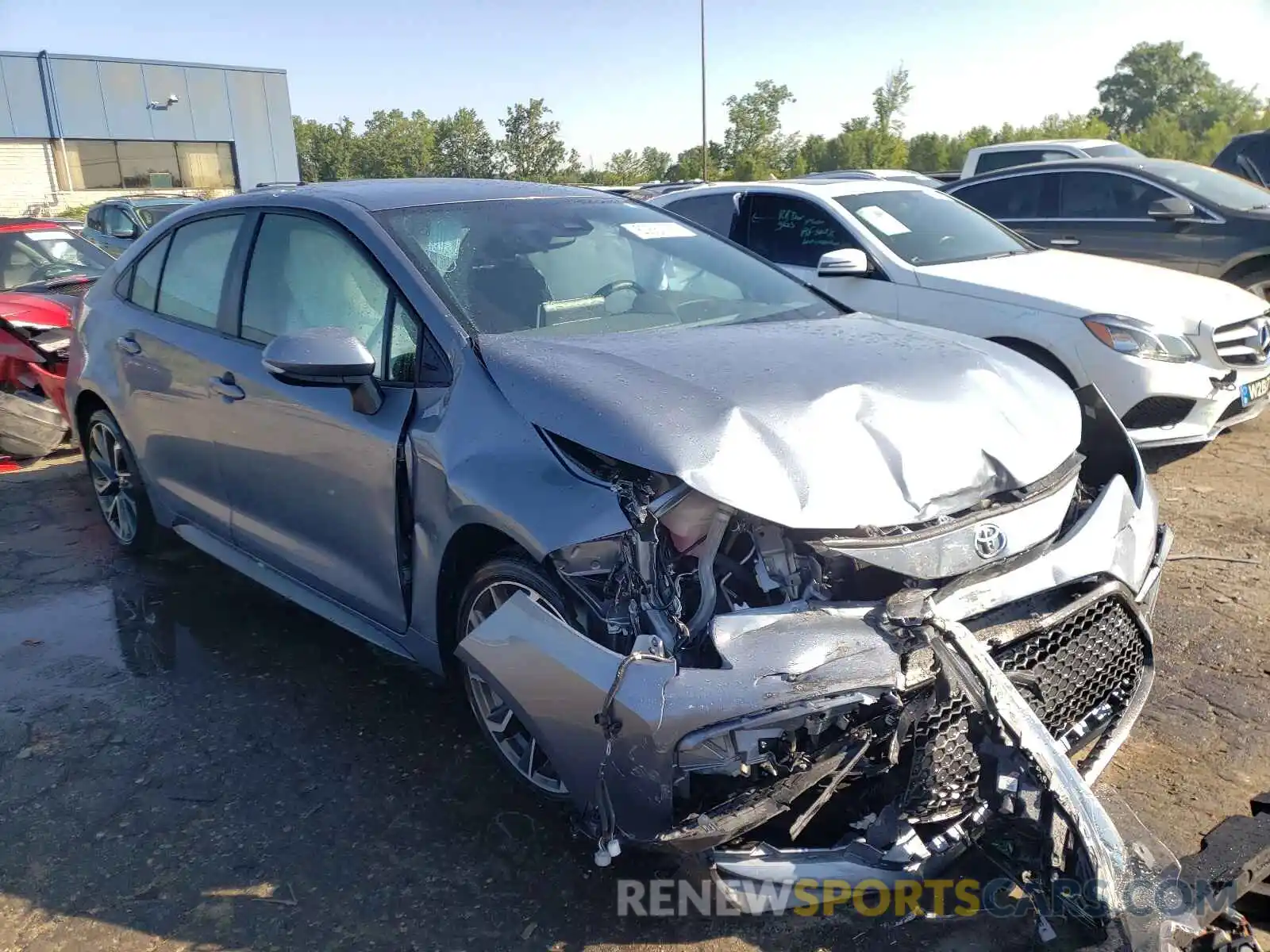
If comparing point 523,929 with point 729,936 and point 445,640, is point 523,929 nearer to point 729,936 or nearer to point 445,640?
point 729,936

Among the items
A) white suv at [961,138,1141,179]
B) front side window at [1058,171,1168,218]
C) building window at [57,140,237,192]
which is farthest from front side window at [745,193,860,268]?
building window at [57,140,237,192]

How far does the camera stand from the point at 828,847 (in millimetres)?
2236

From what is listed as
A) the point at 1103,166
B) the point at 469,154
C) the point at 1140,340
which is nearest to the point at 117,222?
the point at 1103,166

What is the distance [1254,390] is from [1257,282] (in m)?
3.12

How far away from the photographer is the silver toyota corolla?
2.18 metres

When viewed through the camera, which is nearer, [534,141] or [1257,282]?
[1257,282]

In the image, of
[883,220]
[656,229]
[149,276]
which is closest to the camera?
[656,229]

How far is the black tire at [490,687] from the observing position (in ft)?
8.53

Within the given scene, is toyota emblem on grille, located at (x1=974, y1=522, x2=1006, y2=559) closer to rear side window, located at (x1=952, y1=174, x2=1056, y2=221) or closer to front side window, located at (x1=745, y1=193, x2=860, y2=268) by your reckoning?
front side window, located at (x1=745, y1=193, x2=860, y2=268)

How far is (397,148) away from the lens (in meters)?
66.9

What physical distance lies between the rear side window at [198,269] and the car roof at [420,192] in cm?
14

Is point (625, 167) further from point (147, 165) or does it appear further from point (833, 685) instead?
point (833, 685)

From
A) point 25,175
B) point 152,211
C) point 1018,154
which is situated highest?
point 25,175

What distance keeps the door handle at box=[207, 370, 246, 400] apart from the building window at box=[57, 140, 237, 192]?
42.1m
